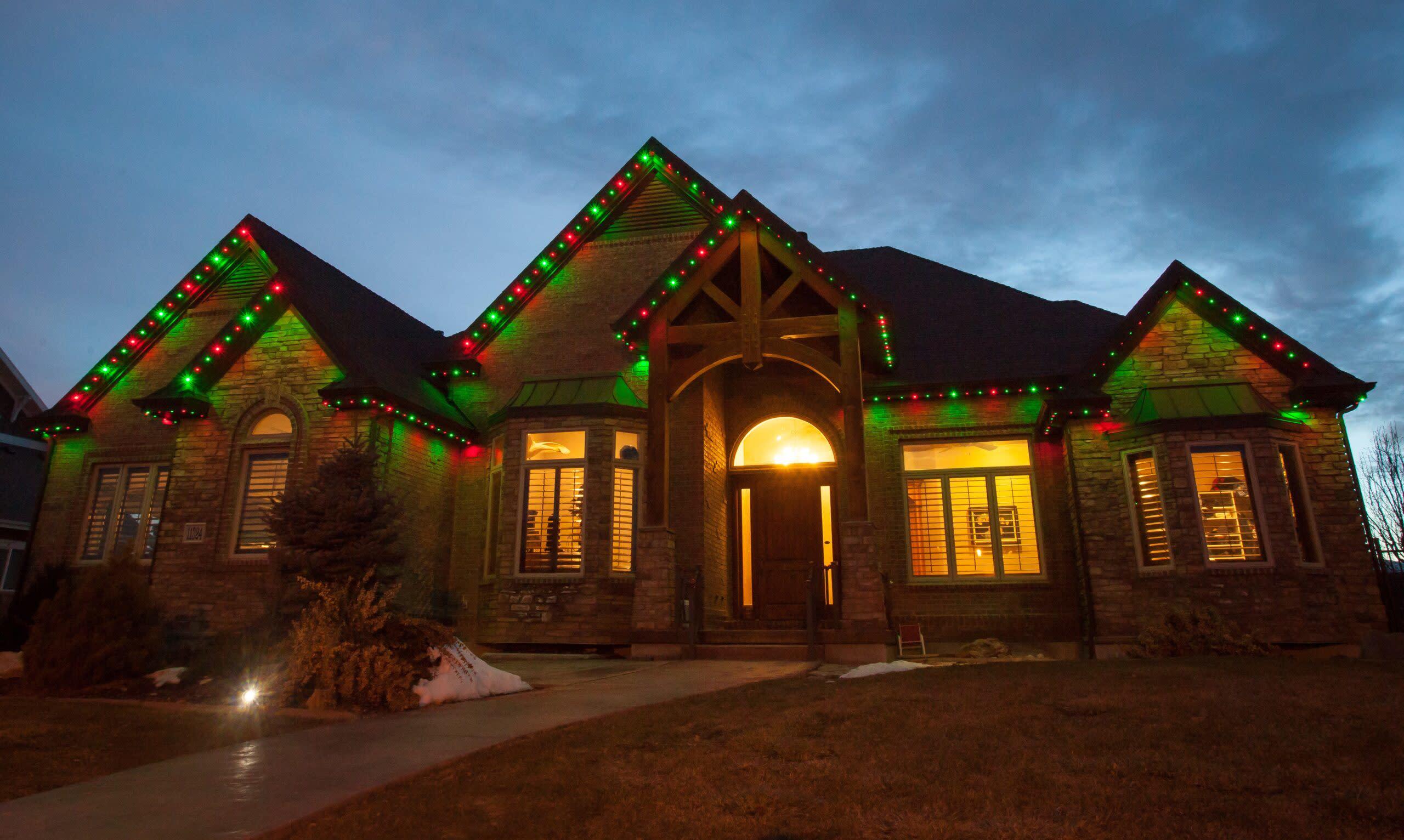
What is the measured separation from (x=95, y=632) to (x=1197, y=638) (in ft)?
41.8

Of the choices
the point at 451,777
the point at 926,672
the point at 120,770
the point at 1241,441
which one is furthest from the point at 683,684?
the point at 1241,441

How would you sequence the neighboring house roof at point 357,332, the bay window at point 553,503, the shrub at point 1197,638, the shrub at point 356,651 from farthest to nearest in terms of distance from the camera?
1. the neighboring house roof at point 357,332
2. the bay window at point 553,503
3. the shrub at point 1197,638
4. the shrub at point 356,651

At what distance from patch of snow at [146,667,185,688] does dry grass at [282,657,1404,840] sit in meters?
5.75

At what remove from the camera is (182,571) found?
1462 cm

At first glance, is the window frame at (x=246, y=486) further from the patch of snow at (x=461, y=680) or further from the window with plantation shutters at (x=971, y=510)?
the window with plantation shutters at (x=971, y=510)

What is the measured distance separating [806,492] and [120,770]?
1170 cm

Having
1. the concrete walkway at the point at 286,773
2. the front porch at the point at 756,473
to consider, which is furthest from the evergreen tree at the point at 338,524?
the front porch at the point at 756,473

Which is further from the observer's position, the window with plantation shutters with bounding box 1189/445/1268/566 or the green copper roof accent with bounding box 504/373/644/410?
→ the green copper roof accent with bounding box 504/373/644/410

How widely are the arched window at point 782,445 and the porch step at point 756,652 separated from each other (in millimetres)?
4469

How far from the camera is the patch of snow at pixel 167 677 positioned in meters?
9.51

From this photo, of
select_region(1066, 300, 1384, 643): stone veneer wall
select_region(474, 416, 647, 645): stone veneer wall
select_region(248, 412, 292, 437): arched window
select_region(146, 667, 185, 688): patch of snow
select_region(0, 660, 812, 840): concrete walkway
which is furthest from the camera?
select_region(248, 412, 292, 437): arched window

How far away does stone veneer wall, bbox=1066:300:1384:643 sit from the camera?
12.2 meters

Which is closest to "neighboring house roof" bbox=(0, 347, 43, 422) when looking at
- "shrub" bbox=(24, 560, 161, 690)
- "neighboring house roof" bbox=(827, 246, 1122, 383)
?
"shrub" bbox=(24, 560, 161, 690)

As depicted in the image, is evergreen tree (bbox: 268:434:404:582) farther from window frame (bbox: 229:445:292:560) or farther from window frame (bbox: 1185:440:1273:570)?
window frame (bbox: 1185:440:1273:570)
